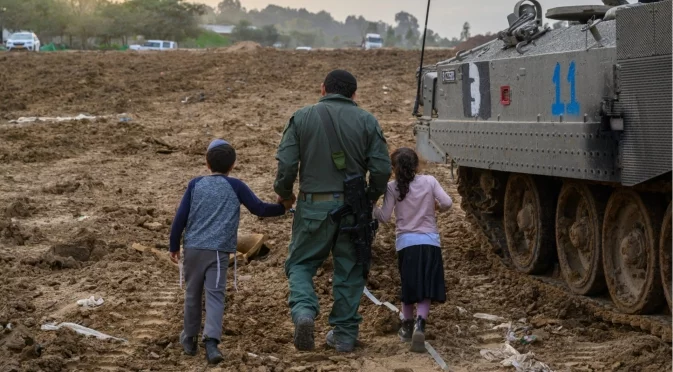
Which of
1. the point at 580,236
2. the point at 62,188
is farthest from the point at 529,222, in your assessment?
the point at 62,188

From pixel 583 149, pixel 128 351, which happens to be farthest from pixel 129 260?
pixel 583 149

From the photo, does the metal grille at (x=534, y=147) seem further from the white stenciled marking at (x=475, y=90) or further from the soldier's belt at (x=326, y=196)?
the soldier's belt at (x=326, y=196)

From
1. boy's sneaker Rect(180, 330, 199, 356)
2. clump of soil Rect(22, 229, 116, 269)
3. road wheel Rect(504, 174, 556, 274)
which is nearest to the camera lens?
boy's sneaker Rect(180, 330, 199, 356)

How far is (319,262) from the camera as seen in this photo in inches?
264

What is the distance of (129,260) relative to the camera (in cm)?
935

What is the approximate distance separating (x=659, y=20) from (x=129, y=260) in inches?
194

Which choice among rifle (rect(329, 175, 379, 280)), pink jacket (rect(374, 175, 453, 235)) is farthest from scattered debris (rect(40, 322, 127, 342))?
pink jacket (rect(374, 175, 453, 235))

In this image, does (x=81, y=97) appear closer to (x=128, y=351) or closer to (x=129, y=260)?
(x=129, y=260)

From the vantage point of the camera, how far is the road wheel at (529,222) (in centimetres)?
867

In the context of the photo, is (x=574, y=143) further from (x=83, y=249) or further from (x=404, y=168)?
(x=83, y=249)

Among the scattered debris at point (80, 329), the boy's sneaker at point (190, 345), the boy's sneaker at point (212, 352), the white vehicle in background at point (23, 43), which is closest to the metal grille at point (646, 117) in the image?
the boy's sneaker at point (212, 352)

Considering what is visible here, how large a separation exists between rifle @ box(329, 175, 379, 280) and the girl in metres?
0.22

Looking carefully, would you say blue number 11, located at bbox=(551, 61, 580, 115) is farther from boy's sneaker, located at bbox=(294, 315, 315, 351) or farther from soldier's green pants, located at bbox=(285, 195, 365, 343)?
boy's sneaker, located at bbox=(294, 315, 315, 351)

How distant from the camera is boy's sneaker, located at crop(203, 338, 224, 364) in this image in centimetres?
617
